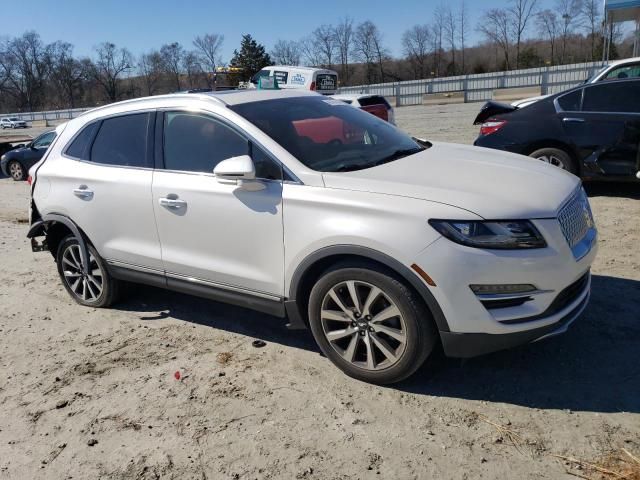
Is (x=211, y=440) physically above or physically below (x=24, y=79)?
below

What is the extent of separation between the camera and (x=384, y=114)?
41.3 ft

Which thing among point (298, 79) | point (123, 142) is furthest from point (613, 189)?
point (298, 79)

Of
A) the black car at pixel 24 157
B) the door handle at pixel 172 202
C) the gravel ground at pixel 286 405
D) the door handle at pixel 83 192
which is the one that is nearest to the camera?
the gravel ground at pixel 286 405

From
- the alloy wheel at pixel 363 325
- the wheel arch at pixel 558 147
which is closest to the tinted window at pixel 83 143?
the alloy wheel at pixel 363 325

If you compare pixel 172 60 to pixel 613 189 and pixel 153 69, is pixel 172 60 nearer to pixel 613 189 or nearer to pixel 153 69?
pixel 153 69

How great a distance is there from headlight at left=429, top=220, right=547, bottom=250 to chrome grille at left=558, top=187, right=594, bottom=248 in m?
0.31

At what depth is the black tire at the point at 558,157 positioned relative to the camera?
7.35 meters

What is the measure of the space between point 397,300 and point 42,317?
3488mm

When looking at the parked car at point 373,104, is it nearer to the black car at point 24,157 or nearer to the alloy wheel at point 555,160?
the alloy wheel at point 555,160

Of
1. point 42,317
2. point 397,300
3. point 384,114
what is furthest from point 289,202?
point 384,114

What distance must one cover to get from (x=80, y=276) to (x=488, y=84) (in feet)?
117

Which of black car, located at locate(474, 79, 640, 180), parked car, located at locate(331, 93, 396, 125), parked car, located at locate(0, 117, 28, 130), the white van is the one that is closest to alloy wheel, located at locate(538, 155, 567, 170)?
black car, located at locate(474, 79, 640, 180)

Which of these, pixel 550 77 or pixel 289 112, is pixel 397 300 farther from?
pixel 550 77

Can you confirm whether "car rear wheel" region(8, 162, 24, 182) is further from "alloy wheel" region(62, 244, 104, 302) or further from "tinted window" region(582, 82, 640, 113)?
"tinted window" region(582, 82, 640, 113)
